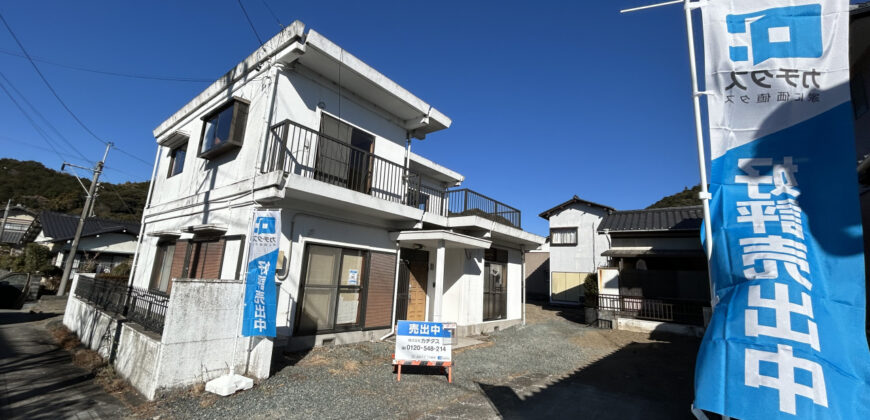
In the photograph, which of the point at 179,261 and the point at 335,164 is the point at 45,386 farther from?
the point at 335,164

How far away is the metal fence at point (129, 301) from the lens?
A: 557cm

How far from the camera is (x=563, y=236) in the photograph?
23094mm

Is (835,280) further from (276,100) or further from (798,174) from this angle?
(276,100)

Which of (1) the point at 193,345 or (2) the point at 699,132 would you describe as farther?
(1) the point at 193,345

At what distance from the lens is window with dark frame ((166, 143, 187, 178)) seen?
35.8 ft

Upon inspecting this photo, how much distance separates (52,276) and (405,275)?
72.3 feet

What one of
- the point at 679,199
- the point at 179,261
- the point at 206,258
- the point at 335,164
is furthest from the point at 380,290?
the point at 679,199

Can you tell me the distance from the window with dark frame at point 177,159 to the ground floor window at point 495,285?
10334 mm

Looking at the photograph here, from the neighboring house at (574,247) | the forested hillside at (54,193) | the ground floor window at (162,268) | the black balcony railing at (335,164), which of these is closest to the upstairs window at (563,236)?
the neighboring house at (574,247)

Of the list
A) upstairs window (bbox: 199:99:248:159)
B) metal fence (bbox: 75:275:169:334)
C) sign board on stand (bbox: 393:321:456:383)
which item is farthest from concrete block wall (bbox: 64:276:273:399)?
upstairs window (bbox: 199:99:248:159)

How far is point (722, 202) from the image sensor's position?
301 centimetres

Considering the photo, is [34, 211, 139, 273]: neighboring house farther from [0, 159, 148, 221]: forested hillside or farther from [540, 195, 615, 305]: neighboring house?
[540, 195, 615, 305]: neighboring house

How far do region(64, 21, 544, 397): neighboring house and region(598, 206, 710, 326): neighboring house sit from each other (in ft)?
20.0

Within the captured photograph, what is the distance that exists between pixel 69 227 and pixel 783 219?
34.6 meters
